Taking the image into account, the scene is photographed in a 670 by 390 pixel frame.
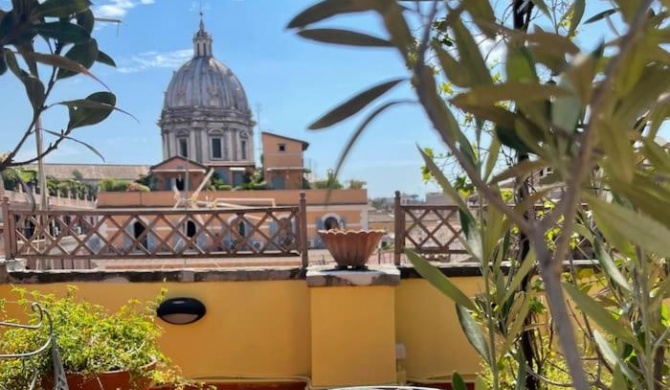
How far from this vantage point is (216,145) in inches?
1465

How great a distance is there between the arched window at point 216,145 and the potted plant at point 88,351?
3578cm

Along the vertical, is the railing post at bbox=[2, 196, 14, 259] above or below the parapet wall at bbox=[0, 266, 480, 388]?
above

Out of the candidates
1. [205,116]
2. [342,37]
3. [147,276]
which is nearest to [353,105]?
[342,37]

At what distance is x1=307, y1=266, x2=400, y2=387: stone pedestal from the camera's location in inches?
103

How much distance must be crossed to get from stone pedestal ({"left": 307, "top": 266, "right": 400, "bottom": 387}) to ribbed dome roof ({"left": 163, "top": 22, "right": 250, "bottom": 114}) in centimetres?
3694

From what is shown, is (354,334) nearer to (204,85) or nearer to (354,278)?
(354,278)

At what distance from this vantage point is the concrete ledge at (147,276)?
2.76m

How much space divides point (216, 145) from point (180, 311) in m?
35.7

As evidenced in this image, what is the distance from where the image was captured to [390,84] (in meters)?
0.39

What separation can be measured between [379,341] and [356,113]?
7.85ft

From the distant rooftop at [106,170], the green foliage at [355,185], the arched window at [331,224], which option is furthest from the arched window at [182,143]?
the arched window at [331,224]

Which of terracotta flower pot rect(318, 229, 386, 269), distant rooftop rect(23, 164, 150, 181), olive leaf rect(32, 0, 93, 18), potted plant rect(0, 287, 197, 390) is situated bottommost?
potted plant rect(0, 287, 197, 390)

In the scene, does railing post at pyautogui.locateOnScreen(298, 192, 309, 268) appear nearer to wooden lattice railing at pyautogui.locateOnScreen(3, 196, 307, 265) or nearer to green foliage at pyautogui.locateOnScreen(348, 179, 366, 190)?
wooden lattice railing at pyautogui.locateOnScreen(3, 196, 307, 265)

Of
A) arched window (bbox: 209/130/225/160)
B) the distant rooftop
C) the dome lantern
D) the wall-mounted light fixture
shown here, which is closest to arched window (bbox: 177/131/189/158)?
arched window (bbox: 209/130/225/160)
